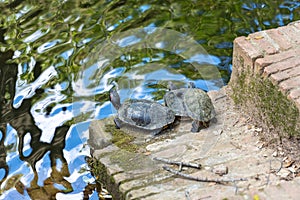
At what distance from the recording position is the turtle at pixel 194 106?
15.5 feet

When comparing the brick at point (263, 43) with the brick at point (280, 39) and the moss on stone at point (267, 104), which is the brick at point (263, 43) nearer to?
the brick at point (280, 39)

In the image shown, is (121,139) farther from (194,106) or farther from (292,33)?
(292,33)

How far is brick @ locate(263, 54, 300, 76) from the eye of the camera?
14.3 feet

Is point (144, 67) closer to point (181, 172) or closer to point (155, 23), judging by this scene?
point (155, 23)

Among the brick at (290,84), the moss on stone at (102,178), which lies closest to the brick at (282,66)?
the brick at (290,84)

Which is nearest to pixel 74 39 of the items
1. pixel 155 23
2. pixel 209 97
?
pixel 155 23

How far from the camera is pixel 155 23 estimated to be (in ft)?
22.4

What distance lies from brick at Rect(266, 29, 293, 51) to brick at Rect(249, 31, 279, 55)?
0.16 feet

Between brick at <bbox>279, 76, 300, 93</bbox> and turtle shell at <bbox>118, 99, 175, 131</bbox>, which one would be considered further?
turtle shell at <bbox>118, 99, 175, 131</bbox>

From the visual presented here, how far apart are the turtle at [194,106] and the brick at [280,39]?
750 mm

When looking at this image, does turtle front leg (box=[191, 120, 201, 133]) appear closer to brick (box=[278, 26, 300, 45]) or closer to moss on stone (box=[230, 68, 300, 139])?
moss on stone (box=[230, 68, 300, 139])

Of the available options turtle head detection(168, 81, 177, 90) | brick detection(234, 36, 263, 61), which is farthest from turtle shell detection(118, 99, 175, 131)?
brick detection(234, 36, 263, 61)

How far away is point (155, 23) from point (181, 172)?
117 inches

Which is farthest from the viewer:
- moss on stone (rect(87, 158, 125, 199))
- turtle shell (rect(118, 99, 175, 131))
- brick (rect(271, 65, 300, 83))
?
turtle shell (rect(118, 99, 175, 131))
